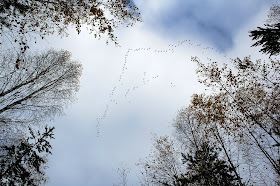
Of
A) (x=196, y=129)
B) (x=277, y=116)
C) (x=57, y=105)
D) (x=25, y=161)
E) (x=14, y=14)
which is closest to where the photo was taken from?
(x=14, y=14)

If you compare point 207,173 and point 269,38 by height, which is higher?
point 269,38

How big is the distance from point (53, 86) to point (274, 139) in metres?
13.2

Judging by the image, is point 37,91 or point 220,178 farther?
point 37,91

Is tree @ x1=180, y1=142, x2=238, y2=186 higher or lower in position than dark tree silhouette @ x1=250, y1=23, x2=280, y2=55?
lower

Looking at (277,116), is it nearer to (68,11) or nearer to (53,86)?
(68,11)

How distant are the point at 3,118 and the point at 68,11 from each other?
5.04 metres

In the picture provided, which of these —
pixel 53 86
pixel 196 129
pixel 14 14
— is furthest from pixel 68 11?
pixel 196 129

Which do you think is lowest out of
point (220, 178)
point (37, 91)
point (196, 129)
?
point (220, 178)

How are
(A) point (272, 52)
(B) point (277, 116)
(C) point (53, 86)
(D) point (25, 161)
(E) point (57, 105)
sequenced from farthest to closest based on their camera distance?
(B) point (277, 116)
(C) point (53, 86)
(E) point (57, 105)
(D) point (25, 161)
(A) point (272, 52)

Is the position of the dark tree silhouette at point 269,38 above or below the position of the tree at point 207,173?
above

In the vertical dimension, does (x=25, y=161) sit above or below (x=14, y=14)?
below

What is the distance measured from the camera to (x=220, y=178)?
6.61 meters

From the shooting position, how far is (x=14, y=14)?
168 inches

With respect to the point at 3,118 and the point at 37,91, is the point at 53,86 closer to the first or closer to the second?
the point at 37,91
